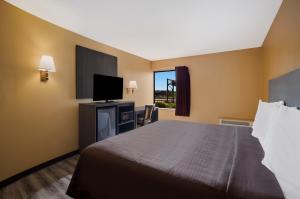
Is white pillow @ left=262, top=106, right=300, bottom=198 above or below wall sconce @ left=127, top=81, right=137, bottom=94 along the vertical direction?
below

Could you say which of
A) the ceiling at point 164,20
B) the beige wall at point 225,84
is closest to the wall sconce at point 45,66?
the ceiling at point 164,20

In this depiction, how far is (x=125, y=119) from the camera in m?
3.55

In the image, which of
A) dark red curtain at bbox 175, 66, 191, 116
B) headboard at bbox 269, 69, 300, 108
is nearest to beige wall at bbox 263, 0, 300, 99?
headboard at bbox 269, 69, 300, 108

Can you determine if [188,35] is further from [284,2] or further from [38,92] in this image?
[38,92]

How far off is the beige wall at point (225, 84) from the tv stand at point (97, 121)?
2.40m

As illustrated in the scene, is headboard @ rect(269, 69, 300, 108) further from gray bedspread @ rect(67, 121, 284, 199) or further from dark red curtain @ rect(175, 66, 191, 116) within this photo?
dark red curtain @ rect(175, 66, 191, 116)

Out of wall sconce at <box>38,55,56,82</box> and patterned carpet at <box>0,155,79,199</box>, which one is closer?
patterned carpet at <box>0,155,79,199</box>

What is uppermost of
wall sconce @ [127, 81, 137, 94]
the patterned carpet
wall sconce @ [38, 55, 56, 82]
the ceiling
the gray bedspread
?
the ceiling

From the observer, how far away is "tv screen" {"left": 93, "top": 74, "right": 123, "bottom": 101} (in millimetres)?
3102

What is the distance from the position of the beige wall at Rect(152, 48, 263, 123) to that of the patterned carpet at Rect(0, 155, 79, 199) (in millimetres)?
3549

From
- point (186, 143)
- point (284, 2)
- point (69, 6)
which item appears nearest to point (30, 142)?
point (69, 6)

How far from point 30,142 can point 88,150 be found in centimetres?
151

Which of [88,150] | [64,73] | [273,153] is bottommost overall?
[88,150]

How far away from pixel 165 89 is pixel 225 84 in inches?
77.0
